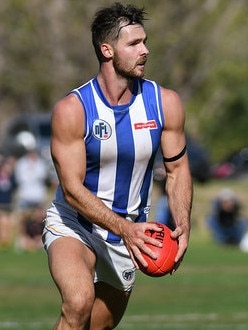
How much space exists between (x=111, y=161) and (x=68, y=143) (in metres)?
0.35

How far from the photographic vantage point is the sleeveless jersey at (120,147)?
816 centimetres

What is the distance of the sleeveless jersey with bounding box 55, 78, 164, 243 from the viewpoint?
8156 mm

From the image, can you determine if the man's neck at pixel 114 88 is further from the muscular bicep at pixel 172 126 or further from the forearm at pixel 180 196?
the forearm at pixel 180 196

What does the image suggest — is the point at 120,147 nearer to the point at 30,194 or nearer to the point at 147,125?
the point at 147,125

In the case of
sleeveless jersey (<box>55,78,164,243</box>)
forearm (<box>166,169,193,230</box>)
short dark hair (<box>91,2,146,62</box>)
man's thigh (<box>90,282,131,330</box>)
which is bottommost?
man's thigh (<box>90,282,131,330</box>)

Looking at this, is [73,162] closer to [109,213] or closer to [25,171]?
[109,213]

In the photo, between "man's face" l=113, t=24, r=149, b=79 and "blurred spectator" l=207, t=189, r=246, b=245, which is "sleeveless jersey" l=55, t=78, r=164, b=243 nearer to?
"man's face" l=113, t=24, r=149, b=79

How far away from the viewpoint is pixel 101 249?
8297 millimetres

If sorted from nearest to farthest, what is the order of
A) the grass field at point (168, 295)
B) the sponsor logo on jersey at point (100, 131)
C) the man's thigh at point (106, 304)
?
the sponsor logo on jersey at point (100, 131)
the man's thigh at point (106, 304)
the grass field at point (168, 295)

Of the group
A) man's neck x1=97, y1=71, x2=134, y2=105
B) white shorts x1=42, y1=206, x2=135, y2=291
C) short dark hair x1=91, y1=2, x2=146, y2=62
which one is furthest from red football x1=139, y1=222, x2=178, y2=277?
short dark hair x1=91, y1=2, x2=146, y2=62

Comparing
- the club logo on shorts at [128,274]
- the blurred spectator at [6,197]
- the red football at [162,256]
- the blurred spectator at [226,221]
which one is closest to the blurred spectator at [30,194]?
the blurred spectator at [6,197]

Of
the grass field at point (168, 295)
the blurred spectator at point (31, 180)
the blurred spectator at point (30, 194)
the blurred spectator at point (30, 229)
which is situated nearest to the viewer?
the grass field at point (168, 295)

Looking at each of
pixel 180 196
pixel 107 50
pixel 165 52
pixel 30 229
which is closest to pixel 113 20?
pixel 107 50

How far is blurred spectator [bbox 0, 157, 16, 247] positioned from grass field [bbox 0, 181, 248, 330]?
58cm
